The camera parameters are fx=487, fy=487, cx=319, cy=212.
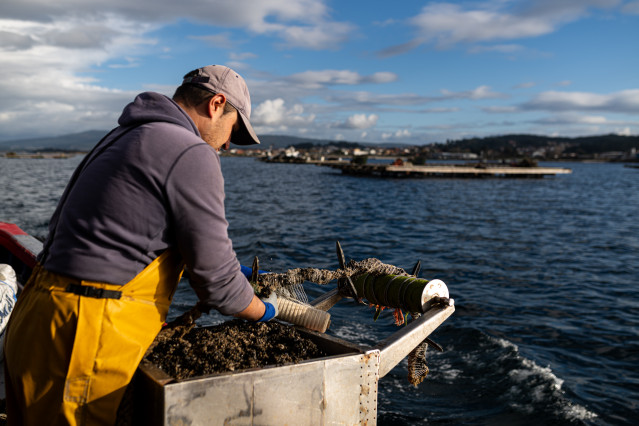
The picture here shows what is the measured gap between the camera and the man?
96.5 inches

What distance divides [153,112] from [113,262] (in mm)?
825

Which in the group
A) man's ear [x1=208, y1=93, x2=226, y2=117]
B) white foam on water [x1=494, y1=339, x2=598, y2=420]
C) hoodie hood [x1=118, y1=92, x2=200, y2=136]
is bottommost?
white foam on water [x1=494, y1=339, x2=598, y2=420]

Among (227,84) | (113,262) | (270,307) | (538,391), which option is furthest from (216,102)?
(538,391)

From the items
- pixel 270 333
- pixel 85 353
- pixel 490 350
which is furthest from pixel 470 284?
pixel 85 353

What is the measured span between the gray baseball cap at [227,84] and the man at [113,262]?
0.95 feet

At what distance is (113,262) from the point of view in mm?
2482

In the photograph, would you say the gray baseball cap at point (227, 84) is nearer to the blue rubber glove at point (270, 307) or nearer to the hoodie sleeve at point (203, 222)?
the hoodie sleeve at point (203, 222)

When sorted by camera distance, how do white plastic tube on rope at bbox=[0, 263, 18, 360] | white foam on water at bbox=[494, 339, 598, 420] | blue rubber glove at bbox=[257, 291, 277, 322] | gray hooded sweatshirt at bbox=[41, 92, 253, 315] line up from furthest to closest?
white foam on water at bbox=[494, 339, 598, 420] < white plastic tube on rope at bbox=[0, 263, 18, 360] < blue rubber glove at bbox=[257, 291, 277, 322] < gray hooded sweatshirt at bbox=[41, 92, 253, 315]

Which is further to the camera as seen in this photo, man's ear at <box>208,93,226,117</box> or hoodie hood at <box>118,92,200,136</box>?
man's ear at <box>208,93,226,117</box>

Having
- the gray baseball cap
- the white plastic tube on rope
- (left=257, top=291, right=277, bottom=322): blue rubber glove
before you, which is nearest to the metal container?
(left=257, top=291, right=277, bottom=322): blue rubber glove

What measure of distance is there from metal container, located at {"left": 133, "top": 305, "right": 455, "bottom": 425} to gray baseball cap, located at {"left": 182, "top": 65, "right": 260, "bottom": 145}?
157 cm

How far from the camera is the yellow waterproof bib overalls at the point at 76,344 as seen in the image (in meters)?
2.46

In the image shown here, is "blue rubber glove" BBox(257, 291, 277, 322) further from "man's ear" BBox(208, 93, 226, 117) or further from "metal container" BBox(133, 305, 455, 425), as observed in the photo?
"man's ear" BBox(208, 93, 226, 117)

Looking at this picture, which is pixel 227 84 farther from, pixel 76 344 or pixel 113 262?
pixel 76 344
